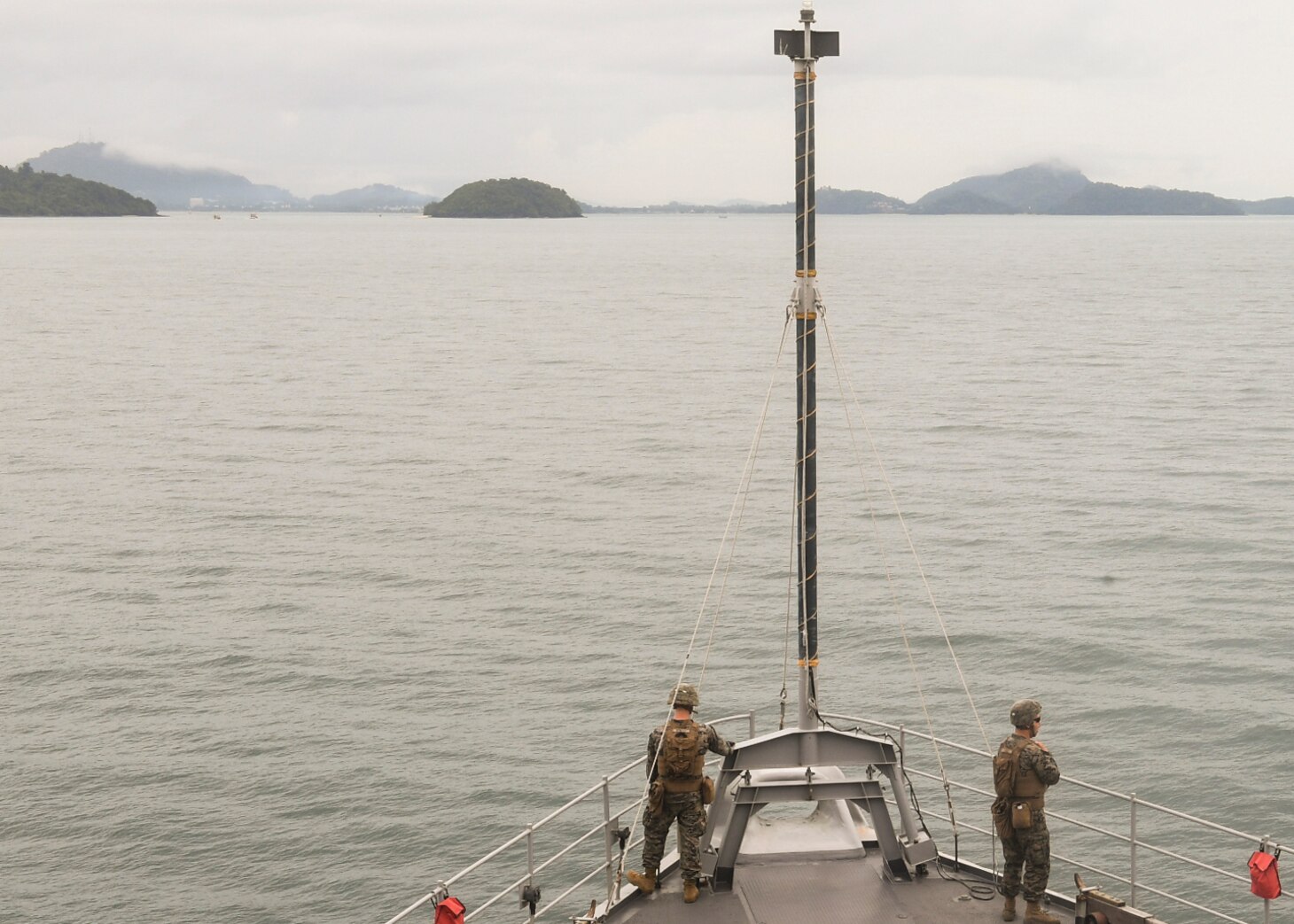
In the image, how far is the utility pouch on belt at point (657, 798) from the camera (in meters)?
13.4

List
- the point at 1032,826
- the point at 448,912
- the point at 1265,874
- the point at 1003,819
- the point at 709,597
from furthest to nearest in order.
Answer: the point at 709,597, the point at 1003,819, the point at 1032,826, the point at 1265,874, the point at 448,912

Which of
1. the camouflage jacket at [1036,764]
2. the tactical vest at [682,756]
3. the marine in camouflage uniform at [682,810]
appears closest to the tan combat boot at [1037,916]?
the camouflage jacket at [1036,764]

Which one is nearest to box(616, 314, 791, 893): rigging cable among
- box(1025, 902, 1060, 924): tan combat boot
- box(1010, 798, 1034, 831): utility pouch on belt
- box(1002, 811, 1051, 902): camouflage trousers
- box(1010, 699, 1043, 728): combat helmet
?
box(1010, 699, 1043, 728): combat helmet

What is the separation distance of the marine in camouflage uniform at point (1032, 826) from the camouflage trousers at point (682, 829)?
2.74m

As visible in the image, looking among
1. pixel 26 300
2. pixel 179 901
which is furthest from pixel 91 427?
pixel 26 300

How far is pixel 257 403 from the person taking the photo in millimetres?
69000

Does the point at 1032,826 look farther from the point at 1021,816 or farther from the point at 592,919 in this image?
the point at 592,919

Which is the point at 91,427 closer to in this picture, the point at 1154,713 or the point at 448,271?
the point at 1154,713

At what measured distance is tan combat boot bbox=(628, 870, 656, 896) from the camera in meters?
13.6

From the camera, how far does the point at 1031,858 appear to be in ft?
42.2

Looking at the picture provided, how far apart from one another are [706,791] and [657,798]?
1.51ft

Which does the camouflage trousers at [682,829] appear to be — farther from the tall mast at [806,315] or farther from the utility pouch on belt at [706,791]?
the tall mast at [806,315]

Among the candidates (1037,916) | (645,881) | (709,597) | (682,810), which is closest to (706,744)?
(682,810)

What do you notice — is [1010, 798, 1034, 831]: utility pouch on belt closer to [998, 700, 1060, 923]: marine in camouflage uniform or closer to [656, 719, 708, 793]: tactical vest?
[998, 700, 1060, 923]: marine in camouflage uniform
